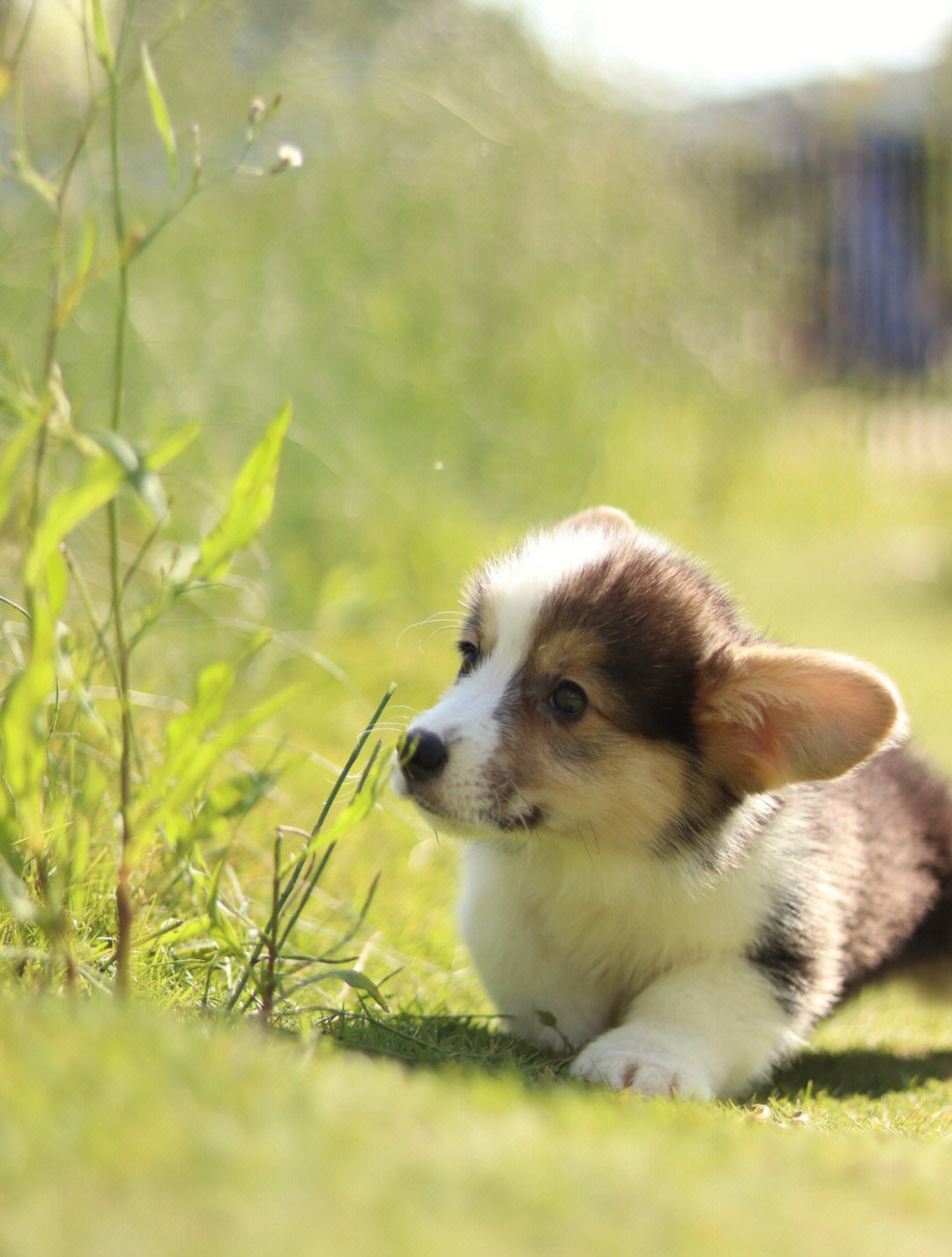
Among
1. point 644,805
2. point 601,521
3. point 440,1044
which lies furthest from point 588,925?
point 601,521

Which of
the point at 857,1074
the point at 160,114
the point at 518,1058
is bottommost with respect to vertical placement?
the point at 857,1074

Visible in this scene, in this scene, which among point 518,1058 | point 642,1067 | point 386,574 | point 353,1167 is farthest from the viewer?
point 386,574

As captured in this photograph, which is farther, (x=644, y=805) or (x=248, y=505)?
(x=644, y=805)

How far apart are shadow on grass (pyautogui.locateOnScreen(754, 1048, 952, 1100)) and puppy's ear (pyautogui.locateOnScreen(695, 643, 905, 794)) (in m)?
0.61

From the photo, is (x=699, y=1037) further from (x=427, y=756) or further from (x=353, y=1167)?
(x=353, y=1167)

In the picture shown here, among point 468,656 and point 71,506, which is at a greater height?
point 71,506

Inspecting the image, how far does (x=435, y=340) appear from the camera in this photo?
653 centimetres

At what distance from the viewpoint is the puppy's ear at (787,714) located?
2363mm

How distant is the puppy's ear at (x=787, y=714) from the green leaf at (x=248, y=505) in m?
1.01

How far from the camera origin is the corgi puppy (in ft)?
7.94

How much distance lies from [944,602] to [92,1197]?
7.59 metres

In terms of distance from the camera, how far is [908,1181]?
5.04 feet

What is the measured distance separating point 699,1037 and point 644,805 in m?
0.41

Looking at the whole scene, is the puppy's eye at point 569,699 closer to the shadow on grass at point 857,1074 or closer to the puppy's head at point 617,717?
the puppy's head at point 617,717
